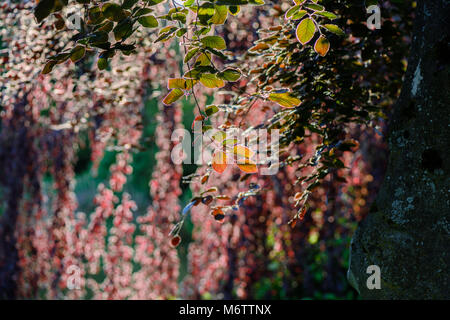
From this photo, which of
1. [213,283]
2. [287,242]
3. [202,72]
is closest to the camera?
[202,72]

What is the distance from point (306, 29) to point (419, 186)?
56cm

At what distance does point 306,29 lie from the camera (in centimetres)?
92

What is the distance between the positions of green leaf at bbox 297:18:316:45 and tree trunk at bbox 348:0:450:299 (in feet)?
1.44

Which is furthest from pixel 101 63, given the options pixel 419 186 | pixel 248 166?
pixel 419 186

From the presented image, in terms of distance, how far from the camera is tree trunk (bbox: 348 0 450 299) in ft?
3.52

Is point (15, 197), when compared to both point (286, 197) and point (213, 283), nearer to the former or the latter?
point (213, 283)

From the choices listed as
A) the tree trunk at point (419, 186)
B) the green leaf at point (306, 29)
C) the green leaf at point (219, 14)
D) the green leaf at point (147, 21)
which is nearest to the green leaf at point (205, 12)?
the green leaf at point (219, 14)

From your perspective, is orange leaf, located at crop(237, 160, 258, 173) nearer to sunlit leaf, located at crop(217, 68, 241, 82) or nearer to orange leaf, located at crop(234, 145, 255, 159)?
orange leaf, located at crop(234, 145, 255, 159)

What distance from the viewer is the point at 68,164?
3061 millimetres

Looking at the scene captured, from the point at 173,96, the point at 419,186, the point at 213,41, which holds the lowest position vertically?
the point at 419,186

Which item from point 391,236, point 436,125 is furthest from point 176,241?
point 436,125

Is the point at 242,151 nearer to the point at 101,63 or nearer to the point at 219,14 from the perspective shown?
the point at 219,14

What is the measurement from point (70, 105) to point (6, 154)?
0.83 meters

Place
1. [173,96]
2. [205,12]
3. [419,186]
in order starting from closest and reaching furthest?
[205,12] < [173,96] < [419,186]
